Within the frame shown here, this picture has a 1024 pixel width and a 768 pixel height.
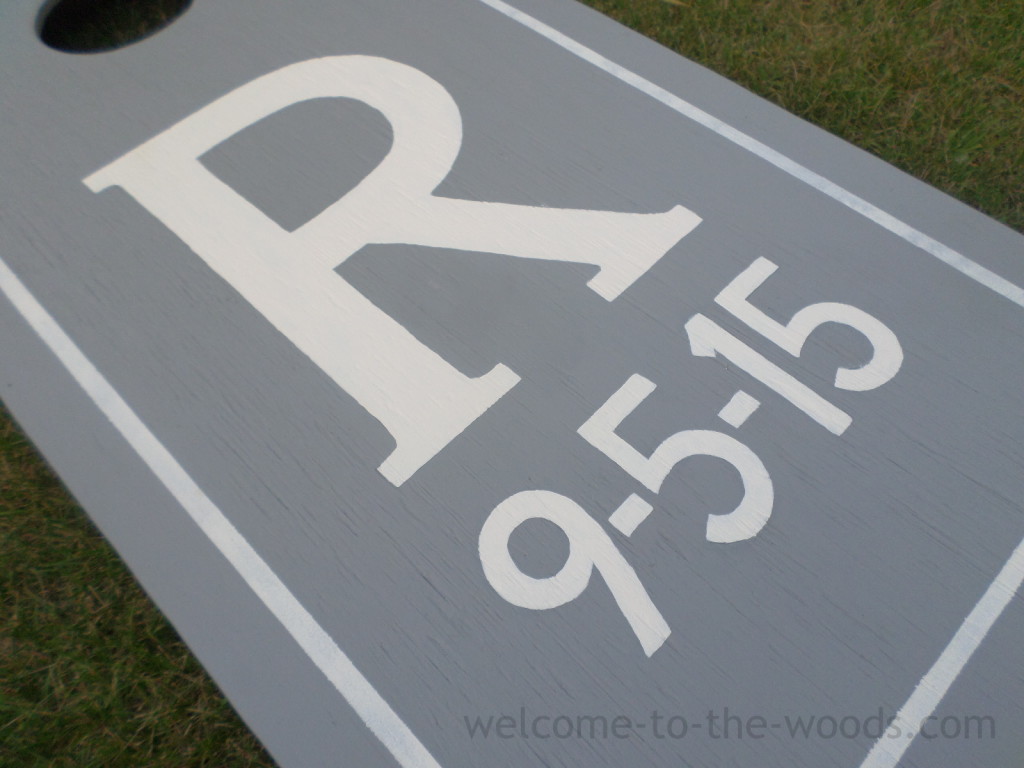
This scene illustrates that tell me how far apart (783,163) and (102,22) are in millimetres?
1976

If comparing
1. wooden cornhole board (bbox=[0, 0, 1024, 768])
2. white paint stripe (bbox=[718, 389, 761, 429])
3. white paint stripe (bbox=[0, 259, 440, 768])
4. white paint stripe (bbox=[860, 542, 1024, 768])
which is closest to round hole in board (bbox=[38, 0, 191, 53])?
wooden cornhole board (bbox=[0, 0, 1024, 768])

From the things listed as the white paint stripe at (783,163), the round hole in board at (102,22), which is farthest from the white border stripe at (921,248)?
the round hole in board at (102,22)

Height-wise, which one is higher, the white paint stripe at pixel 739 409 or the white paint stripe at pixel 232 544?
the white paint stripe at pixel 739 409

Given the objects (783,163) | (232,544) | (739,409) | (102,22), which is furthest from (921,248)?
(102,22)

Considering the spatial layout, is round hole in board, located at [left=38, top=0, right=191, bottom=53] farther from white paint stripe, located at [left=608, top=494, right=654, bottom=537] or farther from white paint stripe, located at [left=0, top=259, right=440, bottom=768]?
white paint stripe, located at [left=608, top=494, right=654, bottom=537]

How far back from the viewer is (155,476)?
4.79ft

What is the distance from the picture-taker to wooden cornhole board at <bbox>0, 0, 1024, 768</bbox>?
4.02 ft

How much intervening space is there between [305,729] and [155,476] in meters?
0.52

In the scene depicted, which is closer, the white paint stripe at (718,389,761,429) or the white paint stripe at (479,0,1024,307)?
the white paint stripe at (718,389,761,429)

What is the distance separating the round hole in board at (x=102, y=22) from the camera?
2.41 meters

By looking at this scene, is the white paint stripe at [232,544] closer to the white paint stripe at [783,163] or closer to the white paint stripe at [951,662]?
the white paint stripe at [951,662]

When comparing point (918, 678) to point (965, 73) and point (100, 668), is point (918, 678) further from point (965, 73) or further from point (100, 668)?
point (965, 73)

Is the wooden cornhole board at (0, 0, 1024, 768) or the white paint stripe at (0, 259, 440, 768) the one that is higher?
the wooden cornhole board at (0, 0, 1024, 768)

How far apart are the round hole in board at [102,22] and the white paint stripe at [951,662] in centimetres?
240
